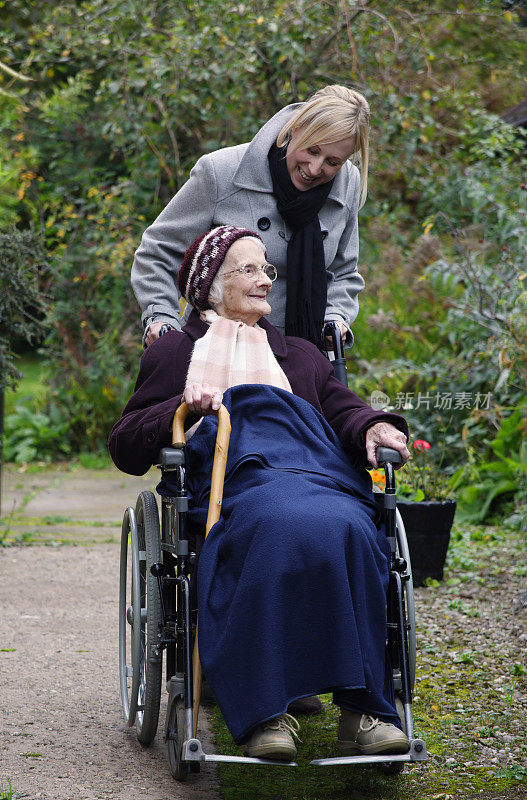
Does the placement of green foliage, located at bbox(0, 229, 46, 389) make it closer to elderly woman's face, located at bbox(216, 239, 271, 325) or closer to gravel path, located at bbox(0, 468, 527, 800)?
gravel path, located at bbox(0, 468, 527, 800)

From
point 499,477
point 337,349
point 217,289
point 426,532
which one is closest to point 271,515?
point 217,289

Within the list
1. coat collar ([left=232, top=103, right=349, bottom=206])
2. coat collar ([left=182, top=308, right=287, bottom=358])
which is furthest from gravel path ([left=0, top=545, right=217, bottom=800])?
coat collar ([left=232, top=103, right=349, bottom=206])

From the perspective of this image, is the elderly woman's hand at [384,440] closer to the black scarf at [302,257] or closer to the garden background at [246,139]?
the black scarf at [302,257]

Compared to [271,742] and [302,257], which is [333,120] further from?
[271,742]

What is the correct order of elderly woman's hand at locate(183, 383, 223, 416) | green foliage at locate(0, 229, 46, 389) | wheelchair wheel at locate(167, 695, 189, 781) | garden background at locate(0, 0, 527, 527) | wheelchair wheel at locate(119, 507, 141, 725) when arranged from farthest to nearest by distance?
1. garden background at locate(0, 0, 527, 527)
2. green foliage at locate(0, 229, 46, 389)
3. wheelchair wheel at locate(119, 507, 141, 725)
4. elderly woman's hand at locate(183, 383, 223, 416)
5. wheelchair wheel at locate(167, 695, 189, 781)

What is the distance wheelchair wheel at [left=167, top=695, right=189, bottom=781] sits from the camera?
2.35 meters

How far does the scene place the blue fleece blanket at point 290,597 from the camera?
213 centimetres

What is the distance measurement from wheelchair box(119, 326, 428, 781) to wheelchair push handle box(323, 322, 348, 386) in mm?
643

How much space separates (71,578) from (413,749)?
2.87 metres

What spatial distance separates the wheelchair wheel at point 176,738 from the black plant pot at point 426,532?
2.14 metres

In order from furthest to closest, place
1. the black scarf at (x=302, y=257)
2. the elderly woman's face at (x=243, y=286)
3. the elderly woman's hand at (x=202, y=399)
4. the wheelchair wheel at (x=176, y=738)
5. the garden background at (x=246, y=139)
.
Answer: the garden background at (x=246, y=139) → the black scarf at (x=302, y=257) → the elderly woman's face at (x=243, y=286) → the elderly woman's hand at (x=202, y=399) → the wheelchair wheel at (x=176, y=738)

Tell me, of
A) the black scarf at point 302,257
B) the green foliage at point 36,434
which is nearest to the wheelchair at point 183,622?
the black scarf at point 302,257

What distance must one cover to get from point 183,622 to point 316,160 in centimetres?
151

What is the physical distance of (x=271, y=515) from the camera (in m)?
2.22
